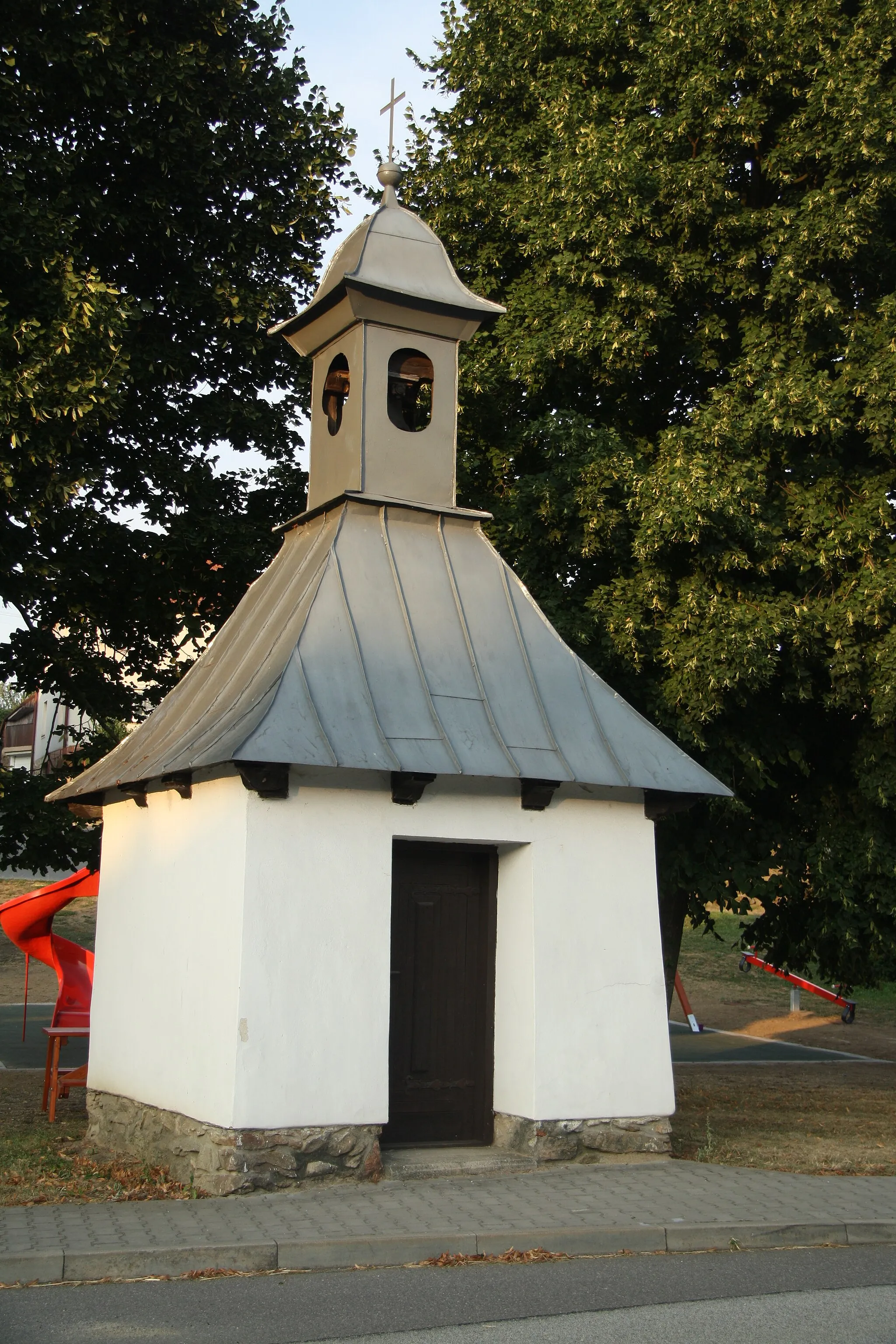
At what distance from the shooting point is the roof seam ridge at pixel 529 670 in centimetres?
912

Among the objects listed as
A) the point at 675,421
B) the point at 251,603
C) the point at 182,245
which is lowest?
the point at 251,603

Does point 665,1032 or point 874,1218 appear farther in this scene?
point 665,1032

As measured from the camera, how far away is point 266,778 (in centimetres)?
814

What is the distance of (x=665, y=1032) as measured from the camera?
9.35m

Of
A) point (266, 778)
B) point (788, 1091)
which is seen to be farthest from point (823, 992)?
point (266, 778)

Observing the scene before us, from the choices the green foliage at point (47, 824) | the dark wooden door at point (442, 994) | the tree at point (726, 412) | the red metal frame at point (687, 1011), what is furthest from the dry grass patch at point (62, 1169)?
the red metal frame at point (687, 1011)

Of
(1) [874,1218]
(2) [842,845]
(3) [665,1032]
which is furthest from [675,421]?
(1) [874,1218]

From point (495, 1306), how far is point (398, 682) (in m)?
4.18

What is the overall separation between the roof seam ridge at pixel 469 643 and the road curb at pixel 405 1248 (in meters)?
2.89

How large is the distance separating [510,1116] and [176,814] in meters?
3.05

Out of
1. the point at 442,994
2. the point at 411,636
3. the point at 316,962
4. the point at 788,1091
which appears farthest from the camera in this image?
the point at 788,1091

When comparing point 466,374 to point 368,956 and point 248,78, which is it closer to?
point 248,78

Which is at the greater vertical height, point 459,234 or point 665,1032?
point 459,234

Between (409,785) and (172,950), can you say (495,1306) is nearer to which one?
(409,785)
